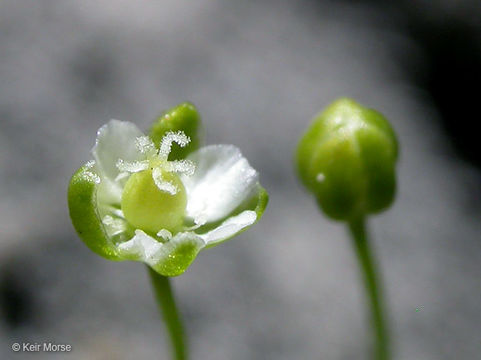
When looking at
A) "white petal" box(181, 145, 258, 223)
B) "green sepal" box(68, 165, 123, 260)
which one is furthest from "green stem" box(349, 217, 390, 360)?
"green sepal" box(68, 165, 123, 260)

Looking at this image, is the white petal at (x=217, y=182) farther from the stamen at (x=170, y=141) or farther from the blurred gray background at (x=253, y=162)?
the blurred gray background at (x=253, y=162)

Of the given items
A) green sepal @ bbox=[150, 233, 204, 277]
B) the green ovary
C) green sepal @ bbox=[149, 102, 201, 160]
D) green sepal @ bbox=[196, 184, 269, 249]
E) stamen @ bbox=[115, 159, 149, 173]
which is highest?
green sepal @ bbox=[149, 102, 201, 160]

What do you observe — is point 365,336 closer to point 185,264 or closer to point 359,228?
point 359,228

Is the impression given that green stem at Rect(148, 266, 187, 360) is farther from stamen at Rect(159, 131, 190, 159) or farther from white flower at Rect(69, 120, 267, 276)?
stamen at Rect(159, 131, 190, 159)

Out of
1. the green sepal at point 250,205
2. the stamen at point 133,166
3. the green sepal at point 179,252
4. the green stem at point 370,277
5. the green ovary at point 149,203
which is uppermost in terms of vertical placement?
the stamen at point 133,166

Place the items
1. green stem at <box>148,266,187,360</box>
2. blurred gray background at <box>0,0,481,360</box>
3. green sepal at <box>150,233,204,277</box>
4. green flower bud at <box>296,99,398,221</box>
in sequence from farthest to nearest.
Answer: blurred gray background at <box>0,0,481,360</box>
green flower bud at <box>296,99,398,221</box>
green stem at <box>148,266,187,360</box>
green sepal at <box>150,233,204,277</box>

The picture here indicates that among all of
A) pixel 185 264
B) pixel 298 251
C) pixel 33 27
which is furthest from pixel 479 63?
pixel 185 264

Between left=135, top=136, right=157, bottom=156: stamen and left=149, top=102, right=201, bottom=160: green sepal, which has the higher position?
left=149, top=102, right=201, bottom=160: green sepal

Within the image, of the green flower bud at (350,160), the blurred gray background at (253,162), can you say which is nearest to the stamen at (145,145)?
the green flower bud at (350,160)
